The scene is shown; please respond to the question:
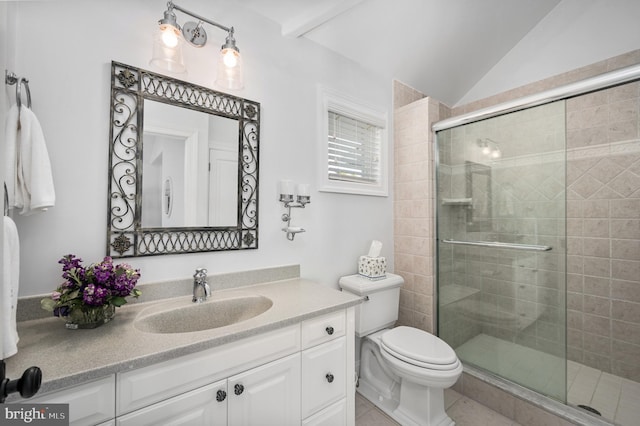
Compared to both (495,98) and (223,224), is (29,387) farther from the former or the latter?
(495,98)

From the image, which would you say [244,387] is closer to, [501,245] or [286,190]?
[286,190]

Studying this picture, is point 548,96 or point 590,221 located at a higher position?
point 548,96

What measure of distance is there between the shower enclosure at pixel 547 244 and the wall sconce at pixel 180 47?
5.14 feet

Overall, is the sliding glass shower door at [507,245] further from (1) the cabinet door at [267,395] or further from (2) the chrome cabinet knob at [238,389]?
(2) the chrome cabinet knob at [238,389]

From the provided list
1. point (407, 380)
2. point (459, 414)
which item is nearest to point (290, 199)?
point (407, 380)

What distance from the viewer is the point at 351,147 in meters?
2.09

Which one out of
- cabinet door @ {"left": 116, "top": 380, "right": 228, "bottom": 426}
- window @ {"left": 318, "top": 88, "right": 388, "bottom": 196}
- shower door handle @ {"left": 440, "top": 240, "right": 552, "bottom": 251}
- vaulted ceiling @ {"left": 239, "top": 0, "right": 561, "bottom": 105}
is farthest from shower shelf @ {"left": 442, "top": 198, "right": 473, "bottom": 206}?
cabinet door @ {"left": 116, "top": 380, "right": 228, "bottom": 426}

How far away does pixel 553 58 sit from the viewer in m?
2.19

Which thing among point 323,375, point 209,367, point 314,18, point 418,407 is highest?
point 314,18

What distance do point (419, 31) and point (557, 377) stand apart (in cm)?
246

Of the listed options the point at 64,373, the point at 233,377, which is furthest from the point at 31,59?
the point at 233,377

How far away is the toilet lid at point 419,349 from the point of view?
146 centimetres

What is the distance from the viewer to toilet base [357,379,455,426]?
62.0 inches

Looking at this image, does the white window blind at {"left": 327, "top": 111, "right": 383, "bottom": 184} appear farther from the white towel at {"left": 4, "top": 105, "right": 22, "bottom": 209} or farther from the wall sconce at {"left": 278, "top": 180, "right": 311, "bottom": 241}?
the white towel at {"left": 4, "top": 105, "right": 22, "bottom": 209}
